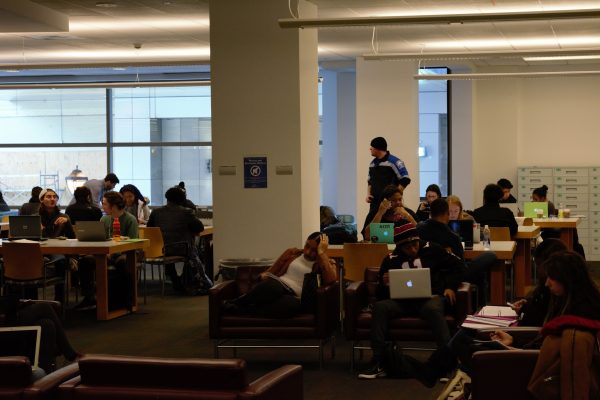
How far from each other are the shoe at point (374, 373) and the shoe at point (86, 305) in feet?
15.4

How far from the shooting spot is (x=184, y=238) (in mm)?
12297

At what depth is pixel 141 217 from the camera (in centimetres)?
1427

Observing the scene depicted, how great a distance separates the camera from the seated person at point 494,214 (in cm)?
1084

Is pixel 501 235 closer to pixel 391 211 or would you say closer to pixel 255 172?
pixel 391 211

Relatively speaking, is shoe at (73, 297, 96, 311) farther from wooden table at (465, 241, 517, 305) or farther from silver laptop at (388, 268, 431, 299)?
silver laptop at (388, 268, 431, 299)

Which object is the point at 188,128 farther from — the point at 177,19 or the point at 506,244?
the point at 506,244

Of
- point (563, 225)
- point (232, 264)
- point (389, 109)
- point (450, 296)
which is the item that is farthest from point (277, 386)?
point (389, 109)

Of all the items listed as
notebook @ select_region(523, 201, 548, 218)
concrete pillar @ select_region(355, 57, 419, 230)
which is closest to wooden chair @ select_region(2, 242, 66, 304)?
concrete pillar @ select_region(355, 57, 419, 230)

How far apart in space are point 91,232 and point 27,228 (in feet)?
3.04

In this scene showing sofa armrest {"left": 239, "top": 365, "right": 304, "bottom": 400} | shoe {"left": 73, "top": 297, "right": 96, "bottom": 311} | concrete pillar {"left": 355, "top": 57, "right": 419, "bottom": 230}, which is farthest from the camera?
concrete pillar {"left": 355, "top": 57, "right": 419, "bottom": 230}

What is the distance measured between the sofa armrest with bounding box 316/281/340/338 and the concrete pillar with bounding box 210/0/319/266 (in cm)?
192

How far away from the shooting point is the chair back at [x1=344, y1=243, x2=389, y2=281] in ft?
28.6

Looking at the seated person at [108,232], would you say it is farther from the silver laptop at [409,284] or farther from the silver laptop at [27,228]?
the silver laptop at [409,284]

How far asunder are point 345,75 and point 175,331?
973 cm
